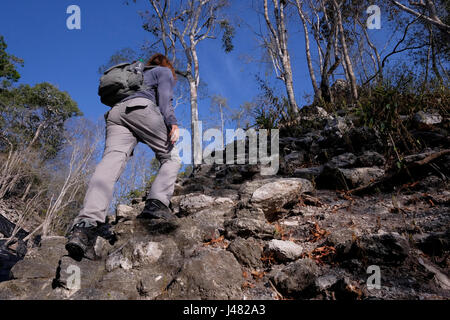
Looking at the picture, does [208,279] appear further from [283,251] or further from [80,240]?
[80,240]

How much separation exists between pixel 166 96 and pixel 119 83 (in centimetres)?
40

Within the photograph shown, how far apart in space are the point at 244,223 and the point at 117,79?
1570 millimetres

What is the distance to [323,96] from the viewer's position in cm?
689

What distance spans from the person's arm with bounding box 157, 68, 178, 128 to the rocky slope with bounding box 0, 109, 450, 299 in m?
0.89

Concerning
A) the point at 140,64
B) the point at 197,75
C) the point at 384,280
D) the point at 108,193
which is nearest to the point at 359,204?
the point at 384,280

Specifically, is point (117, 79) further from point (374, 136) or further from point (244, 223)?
point (374, 136)

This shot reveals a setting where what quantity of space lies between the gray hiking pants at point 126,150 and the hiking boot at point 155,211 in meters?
0.04

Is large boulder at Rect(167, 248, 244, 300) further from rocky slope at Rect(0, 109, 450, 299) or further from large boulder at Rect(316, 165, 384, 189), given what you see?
large boulder at Rect(316, 165, 384, 189)

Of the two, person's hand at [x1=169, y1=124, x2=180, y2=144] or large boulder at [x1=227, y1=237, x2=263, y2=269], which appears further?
person's hand at [x1=169, y1=124, x2=180, y2=144]

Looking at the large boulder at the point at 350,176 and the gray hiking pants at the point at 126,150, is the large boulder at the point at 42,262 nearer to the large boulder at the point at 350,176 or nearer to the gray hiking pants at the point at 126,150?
the gray hiking pants at the point at 126,150

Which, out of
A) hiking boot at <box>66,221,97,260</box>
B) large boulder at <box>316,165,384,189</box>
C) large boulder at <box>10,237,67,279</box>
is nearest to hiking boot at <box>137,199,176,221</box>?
hiking boot at <box>66,221,97,260</box>

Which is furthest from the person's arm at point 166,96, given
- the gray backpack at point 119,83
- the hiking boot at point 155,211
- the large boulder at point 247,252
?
the large boulder at point 247,252

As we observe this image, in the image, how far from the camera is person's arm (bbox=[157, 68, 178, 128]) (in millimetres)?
2182
